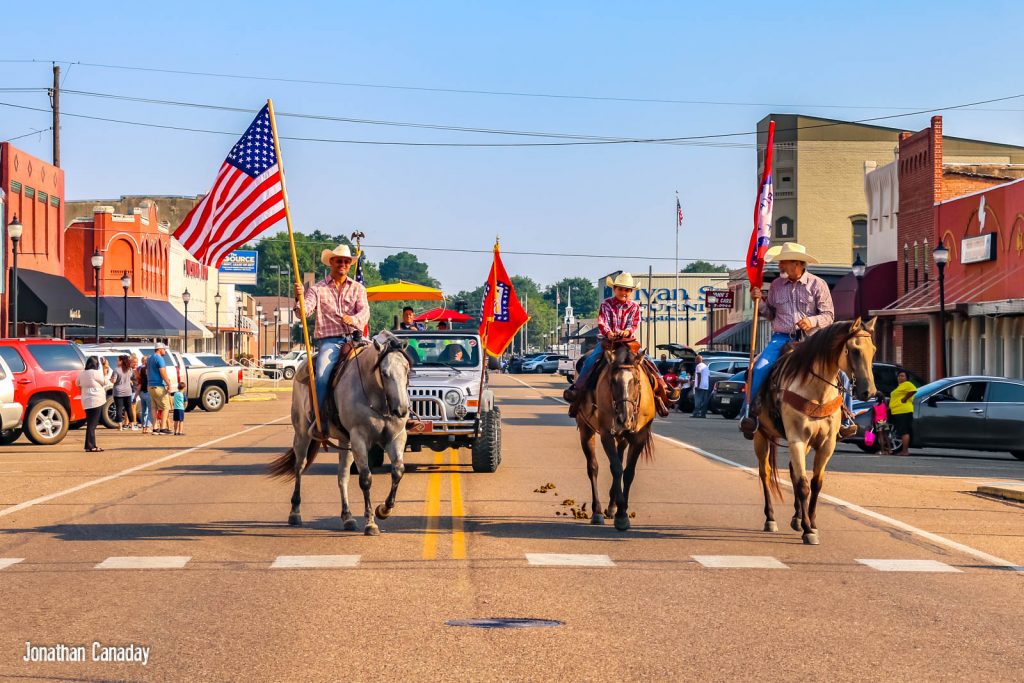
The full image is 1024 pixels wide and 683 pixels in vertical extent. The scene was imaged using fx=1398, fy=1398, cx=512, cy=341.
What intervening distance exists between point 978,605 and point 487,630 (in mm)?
3568

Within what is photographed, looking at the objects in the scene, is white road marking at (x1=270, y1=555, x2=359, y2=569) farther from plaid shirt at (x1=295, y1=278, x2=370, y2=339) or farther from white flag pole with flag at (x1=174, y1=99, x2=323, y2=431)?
white flag pole with flag at (x1=174, y1=99, x2=323, y2=431)

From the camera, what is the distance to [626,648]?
26.8ft

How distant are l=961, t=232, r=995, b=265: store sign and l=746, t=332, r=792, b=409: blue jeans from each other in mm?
33000

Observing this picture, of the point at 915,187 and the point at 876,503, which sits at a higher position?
the point at 915,187

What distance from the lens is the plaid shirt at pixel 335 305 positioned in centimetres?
1397

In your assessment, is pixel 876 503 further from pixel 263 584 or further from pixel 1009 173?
pixel 1009 173

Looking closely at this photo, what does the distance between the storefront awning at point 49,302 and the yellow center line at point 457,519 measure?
30.9 metres

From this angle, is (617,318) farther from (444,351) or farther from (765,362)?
(444,351)

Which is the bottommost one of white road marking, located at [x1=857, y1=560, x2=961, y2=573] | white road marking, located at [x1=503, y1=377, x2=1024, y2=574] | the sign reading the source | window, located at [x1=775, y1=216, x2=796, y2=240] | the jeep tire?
white road marking, located at [x1=503, y1=377, x2=1024, y2=574]

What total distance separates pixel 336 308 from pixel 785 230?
7285 centimetres

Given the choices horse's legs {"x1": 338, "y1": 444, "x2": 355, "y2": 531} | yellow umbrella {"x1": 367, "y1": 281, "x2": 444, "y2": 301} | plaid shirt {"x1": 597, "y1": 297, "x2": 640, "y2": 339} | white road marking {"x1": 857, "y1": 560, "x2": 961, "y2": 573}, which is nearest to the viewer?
white road marking {"x1": 857, "y1": 560, "x2": 961, "y2": 573}

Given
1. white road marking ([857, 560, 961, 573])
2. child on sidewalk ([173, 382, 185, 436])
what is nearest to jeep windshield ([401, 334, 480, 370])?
white road marking ([857, 560, 961, 573])

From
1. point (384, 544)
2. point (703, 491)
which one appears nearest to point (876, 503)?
point (703, 491)

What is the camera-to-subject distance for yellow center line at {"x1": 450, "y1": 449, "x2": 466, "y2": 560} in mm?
12156
